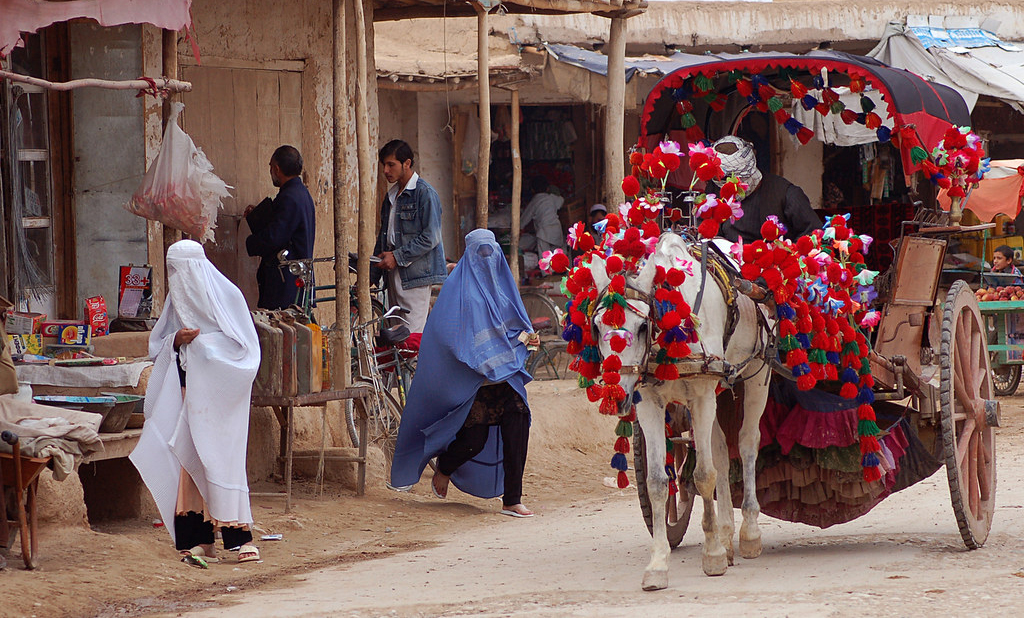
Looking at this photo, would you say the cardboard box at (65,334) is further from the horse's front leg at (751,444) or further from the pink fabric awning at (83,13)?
the horse's front leg at (751,444)

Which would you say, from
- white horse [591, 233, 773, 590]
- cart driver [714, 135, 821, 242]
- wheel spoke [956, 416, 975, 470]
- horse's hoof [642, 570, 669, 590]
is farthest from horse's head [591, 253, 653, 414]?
wheel spoke [956, 416, 975, 470]

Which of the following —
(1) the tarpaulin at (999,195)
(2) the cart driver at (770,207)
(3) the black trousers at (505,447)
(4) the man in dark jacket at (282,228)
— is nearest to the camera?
(2) the cart driver at (770,207)

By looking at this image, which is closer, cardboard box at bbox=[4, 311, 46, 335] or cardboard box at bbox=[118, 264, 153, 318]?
cardboard box at bbox=[4, 311, 46, 335]

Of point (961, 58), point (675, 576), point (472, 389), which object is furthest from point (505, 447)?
point (961, 58)

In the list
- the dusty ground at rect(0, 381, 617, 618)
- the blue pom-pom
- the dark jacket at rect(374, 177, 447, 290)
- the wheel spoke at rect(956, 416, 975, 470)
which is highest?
the dark jacket at rect(374, 177, 447, 290)

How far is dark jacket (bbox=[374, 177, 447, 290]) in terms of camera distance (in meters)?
10.1

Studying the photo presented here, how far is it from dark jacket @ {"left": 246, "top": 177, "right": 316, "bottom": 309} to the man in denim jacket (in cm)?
69

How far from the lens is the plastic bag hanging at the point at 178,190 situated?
8.01m

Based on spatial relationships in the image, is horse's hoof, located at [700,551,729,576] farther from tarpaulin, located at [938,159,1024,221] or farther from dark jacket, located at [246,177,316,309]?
tarpaulin, located at [938,159,1024,221]

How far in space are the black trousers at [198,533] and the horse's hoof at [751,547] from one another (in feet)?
8.59

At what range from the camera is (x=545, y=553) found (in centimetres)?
722

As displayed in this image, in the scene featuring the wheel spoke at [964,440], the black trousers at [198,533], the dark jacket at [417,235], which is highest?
the dark jacket at [417,235]

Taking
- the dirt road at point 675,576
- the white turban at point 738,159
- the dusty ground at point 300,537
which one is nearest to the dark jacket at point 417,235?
the dusty ground at point 300,537

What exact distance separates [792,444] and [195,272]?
3186mm
